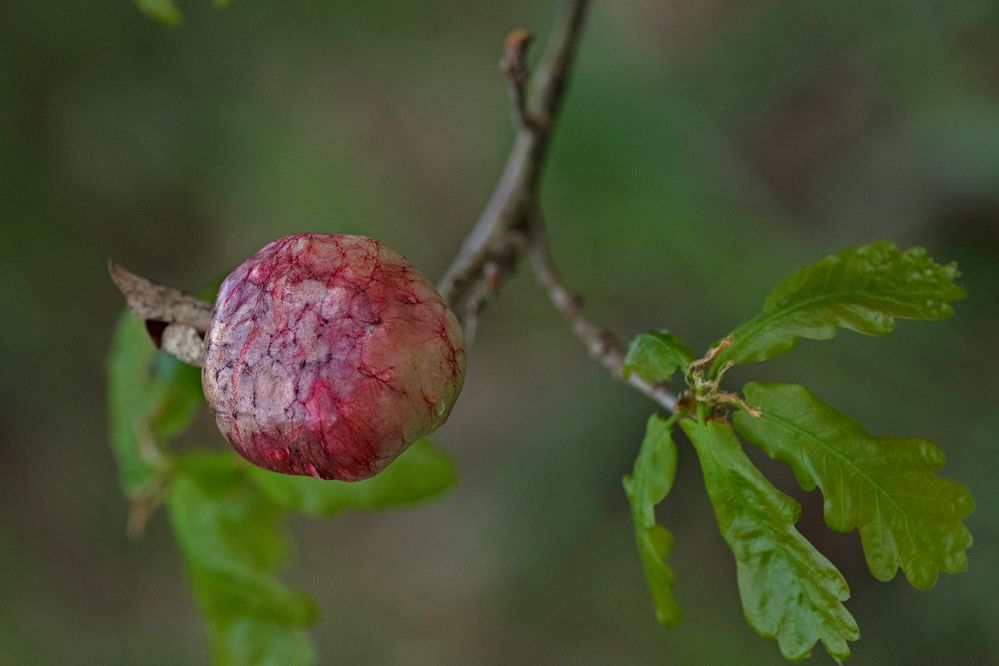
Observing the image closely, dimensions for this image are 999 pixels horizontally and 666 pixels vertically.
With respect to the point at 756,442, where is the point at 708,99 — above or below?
above

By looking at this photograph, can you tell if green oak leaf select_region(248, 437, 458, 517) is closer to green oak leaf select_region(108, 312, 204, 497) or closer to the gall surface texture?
green oak leaf select_region(108, 312, 204, 497)

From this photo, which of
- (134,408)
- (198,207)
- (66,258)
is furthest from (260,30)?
(134,408)

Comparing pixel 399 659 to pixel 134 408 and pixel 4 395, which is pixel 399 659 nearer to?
pixel 4 395

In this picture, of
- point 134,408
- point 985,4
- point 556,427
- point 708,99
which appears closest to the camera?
point 134,408

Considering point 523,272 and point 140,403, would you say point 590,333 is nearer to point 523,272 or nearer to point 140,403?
point 140,403

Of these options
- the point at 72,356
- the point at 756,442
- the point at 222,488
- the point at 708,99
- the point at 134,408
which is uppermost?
the point at 72,356

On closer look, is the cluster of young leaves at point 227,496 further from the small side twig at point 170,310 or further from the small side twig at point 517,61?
the small side twig at point 517,61

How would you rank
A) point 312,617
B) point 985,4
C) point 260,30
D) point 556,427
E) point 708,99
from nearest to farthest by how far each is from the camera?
point 312,617 < point 985,4 < point 708,99 < point 556,427 < point 260,30

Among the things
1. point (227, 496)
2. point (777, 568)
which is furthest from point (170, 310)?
point (777, 568)

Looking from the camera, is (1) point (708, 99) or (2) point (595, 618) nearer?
(1) point (708, 99)

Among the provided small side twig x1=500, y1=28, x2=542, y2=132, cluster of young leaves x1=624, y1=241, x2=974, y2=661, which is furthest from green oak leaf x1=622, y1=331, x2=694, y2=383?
small side twig x1=500, y1=28, x2=542, y2=132
